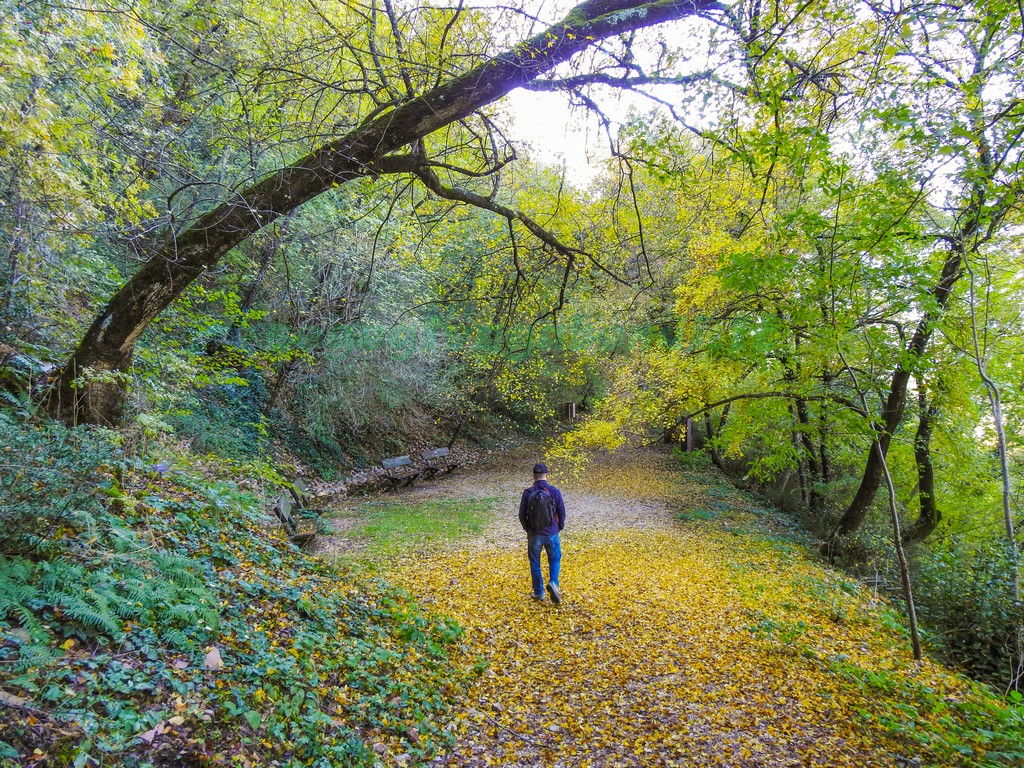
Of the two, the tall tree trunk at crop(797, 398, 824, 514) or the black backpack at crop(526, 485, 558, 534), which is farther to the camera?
the tall tree trunk at crop(797, 398, 824, 514)

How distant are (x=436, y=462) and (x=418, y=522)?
5377 mm

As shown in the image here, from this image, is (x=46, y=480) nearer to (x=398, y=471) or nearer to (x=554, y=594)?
(x=554, y=594)

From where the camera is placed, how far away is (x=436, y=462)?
1527cm

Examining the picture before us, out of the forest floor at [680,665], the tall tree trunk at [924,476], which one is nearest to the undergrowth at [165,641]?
the forest floor at [680,665]

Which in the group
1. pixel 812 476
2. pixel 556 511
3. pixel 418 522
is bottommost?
pixel 418 522

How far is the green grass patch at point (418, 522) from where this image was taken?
8.35 m

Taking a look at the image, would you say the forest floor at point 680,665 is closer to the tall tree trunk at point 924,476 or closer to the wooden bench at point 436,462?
the tall tree trunk at point 924,476

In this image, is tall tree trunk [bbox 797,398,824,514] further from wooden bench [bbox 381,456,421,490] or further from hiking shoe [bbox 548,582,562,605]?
wooden bench [bbox 381,456,421,490]

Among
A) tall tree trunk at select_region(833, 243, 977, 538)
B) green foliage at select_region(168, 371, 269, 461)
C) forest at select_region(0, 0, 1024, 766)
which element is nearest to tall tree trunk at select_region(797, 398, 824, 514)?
forest at select_region(0, 0, 1024, 766)

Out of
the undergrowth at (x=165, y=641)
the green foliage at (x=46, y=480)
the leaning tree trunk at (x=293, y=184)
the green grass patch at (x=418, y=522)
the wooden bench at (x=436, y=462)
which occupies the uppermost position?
the leaning tree trunk at (x=293, y=184)

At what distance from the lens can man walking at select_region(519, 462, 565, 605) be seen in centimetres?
577

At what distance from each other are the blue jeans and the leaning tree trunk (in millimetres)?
4348

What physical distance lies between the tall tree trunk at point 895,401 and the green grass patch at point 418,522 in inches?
279

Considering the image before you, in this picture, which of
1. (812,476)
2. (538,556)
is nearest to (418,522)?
(538,556)
